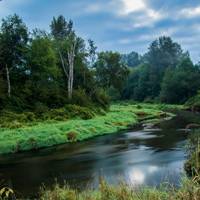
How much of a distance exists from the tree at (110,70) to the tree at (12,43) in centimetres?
1694

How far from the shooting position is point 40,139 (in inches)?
989

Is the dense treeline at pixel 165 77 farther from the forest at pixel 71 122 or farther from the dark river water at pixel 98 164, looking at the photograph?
the dark river water at pixel 98 164

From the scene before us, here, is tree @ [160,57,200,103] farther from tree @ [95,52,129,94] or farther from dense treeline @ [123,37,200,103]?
tree @ [95,52,129,94]

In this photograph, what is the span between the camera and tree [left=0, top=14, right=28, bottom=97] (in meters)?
40.0

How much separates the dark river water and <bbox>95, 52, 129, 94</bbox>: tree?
30.1 m

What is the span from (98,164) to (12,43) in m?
26.2

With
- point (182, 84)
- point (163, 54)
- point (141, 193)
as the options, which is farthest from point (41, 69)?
point (163, 54)

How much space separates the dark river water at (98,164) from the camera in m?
14.8

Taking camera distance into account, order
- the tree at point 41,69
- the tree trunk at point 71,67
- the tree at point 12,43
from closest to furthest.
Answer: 1. the tree at point 12,43
2. the tree at point 41,69
3. the tree trunk at point 71,67

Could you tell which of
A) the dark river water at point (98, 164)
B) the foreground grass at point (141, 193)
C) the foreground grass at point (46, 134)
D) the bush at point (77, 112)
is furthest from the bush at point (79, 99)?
the foreground grass at point (141, 193)

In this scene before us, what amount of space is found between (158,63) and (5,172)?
302 feet

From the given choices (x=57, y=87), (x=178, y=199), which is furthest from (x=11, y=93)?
(x=178, y=199)

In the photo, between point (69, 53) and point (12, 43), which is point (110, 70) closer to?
point (69, 53)

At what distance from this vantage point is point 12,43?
133 feet
